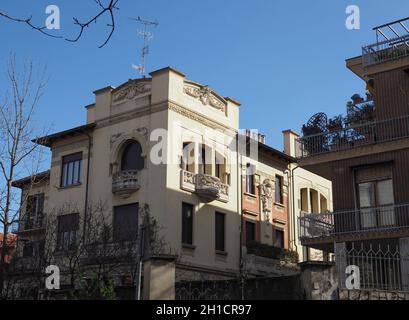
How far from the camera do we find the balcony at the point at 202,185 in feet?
102

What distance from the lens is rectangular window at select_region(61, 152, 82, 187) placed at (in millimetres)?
34844

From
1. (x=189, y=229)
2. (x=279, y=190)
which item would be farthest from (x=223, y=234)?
(x=279, y=190)

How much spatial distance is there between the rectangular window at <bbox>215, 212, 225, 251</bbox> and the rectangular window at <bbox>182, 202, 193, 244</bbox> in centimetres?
206

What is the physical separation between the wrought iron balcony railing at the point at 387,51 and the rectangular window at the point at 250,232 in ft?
43.0

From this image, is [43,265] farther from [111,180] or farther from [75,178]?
[75,178]

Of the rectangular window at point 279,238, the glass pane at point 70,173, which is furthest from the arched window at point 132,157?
the rectangular window at point 279,238

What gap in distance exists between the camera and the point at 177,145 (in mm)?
31031

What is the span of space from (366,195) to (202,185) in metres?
9.53

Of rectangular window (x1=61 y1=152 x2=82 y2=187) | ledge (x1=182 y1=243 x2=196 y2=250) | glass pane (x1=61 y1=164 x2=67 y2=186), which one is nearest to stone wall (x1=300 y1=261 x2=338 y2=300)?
ledge (x1=182 y1=243 x2=196 y2=250)

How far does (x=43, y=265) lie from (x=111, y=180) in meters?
10.1

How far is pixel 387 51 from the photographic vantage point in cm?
2489

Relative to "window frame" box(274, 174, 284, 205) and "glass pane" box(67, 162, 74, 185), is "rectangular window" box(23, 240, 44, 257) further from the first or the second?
"window frame" box(274, 174, 284, 205)

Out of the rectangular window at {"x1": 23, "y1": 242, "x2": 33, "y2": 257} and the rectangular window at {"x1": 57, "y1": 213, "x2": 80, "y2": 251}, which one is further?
the rectangular window at {"x1": 23, "y1": 242, "x2": 33, "y2": 257}

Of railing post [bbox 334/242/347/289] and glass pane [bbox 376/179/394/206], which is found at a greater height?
glass pane [bbox 376/179/394/206]
